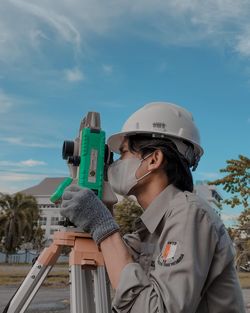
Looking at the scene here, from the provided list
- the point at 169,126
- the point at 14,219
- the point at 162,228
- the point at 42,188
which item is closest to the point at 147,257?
the point at 162,228

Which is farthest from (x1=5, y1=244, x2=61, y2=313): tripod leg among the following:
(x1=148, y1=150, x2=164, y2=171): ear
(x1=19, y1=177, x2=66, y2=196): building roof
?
(x1=19, y1=177, x2=66, y2=196): building roof

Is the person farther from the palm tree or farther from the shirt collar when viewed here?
the palm tree

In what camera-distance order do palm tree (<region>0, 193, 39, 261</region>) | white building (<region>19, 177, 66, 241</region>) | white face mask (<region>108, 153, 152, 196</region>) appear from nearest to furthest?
1. white face mask (<region>108, 153, 152, 196</region>)
2. palm tree (<region>0, 193, 39, 261</region>)
3. white building (<region>19, 177, 66, 241</region>)

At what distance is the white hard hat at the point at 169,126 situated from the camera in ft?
5.32

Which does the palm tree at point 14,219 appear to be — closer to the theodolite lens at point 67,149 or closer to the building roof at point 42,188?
the theodolite lens at point 67,149

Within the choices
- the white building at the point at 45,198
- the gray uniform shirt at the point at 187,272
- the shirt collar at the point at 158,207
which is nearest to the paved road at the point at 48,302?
the shirt collar at the point at 158,207

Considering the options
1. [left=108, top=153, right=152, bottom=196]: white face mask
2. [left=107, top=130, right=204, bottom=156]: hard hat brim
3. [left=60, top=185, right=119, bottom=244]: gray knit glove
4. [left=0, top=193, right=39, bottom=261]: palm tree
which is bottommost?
[left=60, top=185, right=119, bottom=244]: gray knit glove

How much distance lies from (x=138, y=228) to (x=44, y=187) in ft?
283

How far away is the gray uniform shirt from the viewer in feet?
3.82

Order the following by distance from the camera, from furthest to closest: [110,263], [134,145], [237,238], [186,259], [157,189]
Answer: [237,238] < [134,145] < [157,189] < [110,263] < [186,259]

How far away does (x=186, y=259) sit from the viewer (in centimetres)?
119

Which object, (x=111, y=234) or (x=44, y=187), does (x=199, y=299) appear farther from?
(x=44, y=187)

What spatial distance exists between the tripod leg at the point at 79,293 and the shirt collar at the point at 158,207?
302mm

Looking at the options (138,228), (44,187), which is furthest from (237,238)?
(44,187)
